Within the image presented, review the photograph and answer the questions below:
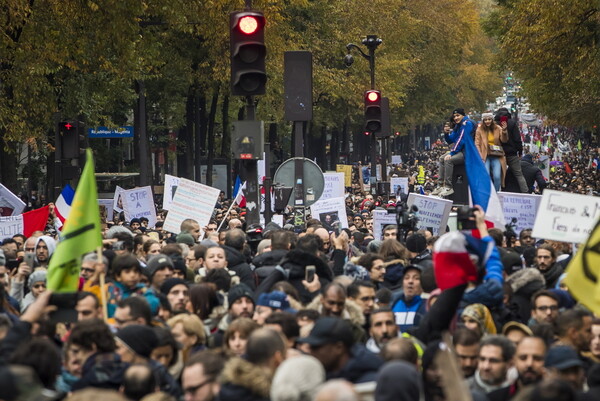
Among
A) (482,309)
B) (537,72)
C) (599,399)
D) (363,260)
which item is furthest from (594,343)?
(537,72)

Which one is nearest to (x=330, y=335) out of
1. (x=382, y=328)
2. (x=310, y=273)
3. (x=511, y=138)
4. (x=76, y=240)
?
(x=382, y=328)

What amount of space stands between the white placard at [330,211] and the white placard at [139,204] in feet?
8.68

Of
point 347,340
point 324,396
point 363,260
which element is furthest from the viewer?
point 363,260

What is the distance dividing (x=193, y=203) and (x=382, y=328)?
10.8 meters

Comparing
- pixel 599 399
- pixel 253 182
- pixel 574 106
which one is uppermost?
pixel 574 106

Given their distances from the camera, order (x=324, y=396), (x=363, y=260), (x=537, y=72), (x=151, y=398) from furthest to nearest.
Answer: (x=537, y=72) → (x=363, y=260) → (x=151, y=398) → (x=324, y=396)

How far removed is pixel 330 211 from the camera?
2312 centimetres

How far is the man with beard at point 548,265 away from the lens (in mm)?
12047

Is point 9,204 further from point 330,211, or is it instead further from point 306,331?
point 306,331

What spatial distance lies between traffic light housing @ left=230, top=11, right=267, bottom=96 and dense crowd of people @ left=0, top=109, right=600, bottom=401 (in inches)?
89.9

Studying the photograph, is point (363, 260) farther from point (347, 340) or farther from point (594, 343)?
point (347, 340)

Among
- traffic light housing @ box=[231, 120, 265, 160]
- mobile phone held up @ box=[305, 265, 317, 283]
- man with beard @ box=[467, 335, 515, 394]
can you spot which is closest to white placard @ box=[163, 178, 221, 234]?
traffic light housing @ box=[231, 120, 265, 160]

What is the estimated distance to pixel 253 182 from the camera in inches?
658

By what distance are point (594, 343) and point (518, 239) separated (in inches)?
327
